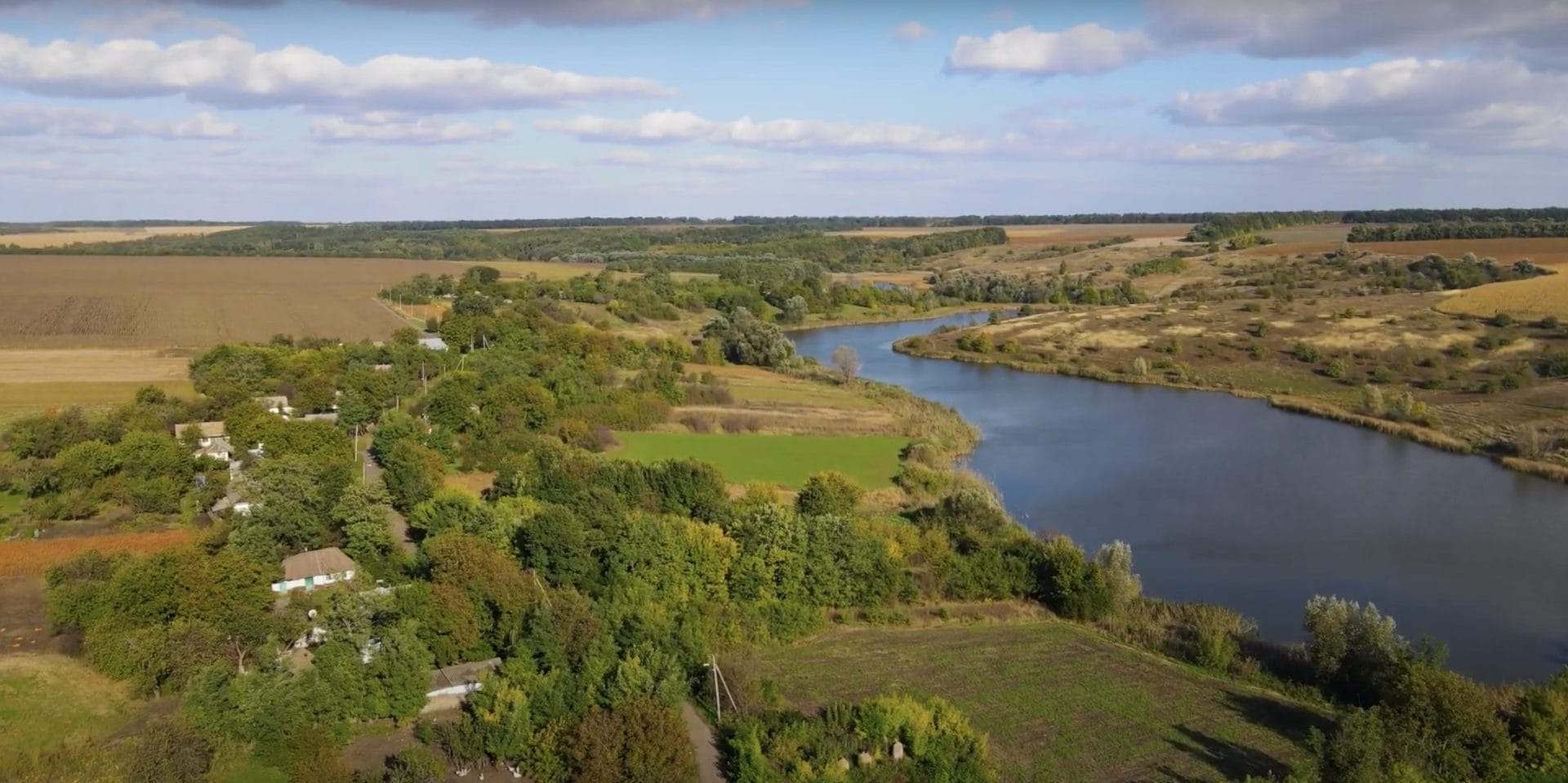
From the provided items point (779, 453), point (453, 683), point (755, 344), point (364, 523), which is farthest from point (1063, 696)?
point (755, 344)

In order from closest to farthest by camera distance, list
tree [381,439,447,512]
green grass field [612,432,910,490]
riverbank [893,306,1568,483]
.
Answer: tree [381,439,447,512] < green grass field [612,432,910,490] < riverbank [893,306,1568,483]

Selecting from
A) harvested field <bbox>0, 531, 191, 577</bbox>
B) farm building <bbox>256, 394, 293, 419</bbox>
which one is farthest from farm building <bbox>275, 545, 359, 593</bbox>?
farm building <bbox>256, 394, 293, 419</bbox>

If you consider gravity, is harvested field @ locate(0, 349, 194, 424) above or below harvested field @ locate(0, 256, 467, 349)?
below

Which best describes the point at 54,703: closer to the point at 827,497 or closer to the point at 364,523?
the point at 364,523

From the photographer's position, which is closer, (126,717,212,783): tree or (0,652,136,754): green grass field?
(126,717,212,783): tree

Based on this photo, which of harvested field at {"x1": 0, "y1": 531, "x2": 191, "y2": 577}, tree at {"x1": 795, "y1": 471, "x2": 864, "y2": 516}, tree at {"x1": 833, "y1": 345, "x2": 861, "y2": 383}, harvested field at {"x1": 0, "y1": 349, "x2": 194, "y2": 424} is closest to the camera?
harvested field at {"x1": 0, "y1": 531, "x2": 191, "y2": 577}

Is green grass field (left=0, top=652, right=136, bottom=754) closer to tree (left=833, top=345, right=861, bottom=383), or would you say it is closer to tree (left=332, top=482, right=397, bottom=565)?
tree (left=332, top=482, right=397, bottom=565)

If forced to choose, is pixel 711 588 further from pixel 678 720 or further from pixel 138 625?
pixel 138 625
